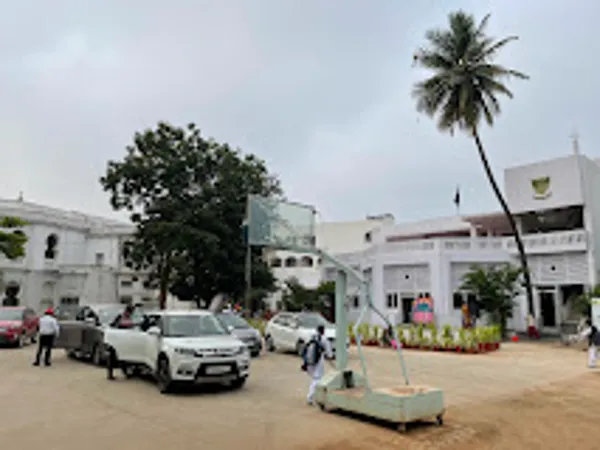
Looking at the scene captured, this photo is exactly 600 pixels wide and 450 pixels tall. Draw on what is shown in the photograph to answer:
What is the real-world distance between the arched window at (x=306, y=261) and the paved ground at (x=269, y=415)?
3655 centimetres

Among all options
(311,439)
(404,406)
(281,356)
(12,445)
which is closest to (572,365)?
(281,356)

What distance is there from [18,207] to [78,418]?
35.7 metres

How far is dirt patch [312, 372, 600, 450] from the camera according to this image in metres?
5.67

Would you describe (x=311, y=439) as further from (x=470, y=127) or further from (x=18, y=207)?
(x=18, y=207)

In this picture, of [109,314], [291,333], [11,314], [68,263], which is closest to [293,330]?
[291,333]

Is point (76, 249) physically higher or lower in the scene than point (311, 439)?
higher

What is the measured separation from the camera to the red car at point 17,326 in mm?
16203

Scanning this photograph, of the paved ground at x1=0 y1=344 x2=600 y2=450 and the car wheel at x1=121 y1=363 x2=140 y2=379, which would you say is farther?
the car wheel at x1=121 y1=363 x2=140 y2=379

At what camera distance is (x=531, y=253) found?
78.4 ft

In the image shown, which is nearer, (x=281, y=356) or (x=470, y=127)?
(x=281, y=356)

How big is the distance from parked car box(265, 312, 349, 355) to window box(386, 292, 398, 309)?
39.9ft

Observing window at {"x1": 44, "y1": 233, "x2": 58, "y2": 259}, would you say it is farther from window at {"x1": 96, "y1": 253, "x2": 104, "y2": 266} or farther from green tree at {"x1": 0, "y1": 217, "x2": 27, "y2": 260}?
green tree at {"x1": 0, "y1": 217, "x2": 27, "y2": 260}

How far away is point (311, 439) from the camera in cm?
579

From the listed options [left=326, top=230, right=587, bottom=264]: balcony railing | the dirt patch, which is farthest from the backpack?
[left=326, top=230, right=587, bottom=264]: balcony railing
